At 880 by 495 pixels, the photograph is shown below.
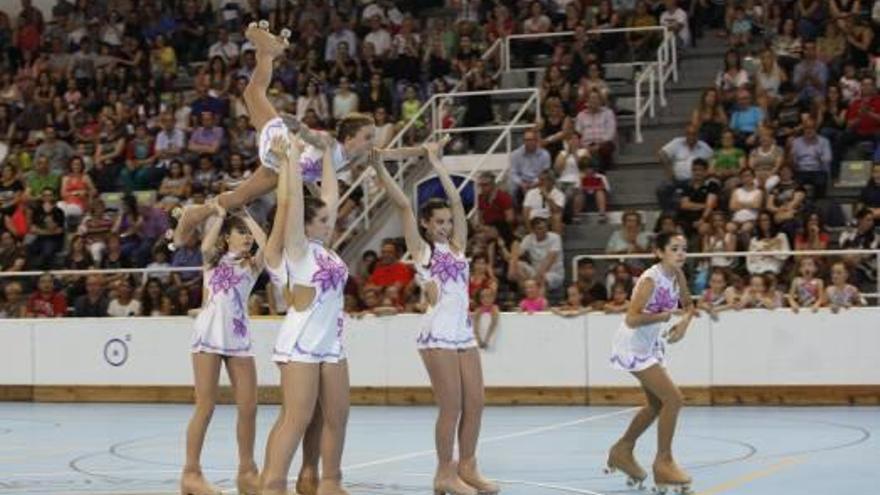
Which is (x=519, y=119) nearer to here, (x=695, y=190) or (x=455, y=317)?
(x=695, y=190)

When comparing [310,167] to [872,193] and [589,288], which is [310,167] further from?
[872,193]

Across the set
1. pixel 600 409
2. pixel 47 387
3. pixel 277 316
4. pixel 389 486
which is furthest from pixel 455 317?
pixel 47 387

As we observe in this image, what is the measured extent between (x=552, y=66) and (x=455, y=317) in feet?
43.3

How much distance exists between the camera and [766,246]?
19.6m

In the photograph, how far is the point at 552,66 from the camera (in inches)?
945

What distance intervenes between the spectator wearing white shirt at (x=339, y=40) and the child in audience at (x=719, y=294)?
30.9ft

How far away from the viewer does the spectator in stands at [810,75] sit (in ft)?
72.8

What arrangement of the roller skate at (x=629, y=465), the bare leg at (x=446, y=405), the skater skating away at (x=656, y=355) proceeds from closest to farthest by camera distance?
the bare leg at (x=446, y=405), the skater skating away at (x=656, y=355), the roller skate at (x=629, y=465)

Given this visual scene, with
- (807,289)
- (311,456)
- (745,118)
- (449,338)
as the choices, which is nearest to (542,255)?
(745,118)

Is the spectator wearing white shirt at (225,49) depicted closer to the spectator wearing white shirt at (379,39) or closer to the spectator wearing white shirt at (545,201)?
the spectator wearing white shirt at (379,39)

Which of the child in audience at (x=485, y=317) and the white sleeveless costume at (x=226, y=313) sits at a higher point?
the white sleeveless costume at (x=226, y=313)

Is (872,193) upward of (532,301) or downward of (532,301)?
upward

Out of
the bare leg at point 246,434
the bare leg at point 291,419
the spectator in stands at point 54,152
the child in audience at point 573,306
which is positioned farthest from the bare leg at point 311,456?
the spectator in stands at point 54,152

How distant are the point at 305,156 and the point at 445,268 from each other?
4.42 ft
